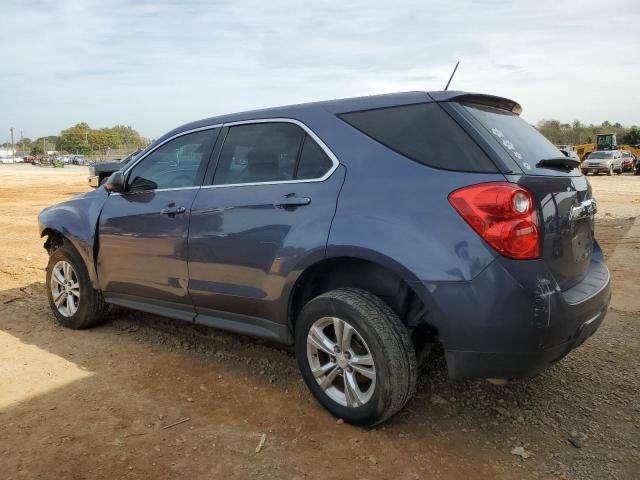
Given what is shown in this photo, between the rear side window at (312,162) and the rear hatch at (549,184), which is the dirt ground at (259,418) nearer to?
the rear hatch at (549,184)

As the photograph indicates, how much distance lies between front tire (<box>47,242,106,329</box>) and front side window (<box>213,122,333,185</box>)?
1693 millimetres

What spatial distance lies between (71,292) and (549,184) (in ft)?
12.4

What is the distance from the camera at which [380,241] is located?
263 centimetres

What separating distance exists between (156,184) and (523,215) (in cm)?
260

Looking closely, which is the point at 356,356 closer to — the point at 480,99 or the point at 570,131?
the point at 480,99

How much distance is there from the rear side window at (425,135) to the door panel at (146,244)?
1.36 meters

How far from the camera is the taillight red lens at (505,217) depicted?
2396 mm

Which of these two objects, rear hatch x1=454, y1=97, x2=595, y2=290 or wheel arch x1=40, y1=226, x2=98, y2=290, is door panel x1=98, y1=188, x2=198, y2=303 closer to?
wheel arch x1=40, y1=226, x2=98, y2=290

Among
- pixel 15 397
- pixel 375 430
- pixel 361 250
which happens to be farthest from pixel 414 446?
pixel 15 397

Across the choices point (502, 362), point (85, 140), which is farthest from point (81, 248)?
point (85, 140)

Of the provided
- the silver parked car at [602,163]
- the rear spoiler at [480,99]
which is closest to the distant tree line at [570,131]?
the silver parked car at [602,163]

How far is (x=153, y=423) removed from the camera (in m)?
2.94

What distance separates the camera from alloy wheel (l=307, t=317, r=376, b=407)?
9.11 ft

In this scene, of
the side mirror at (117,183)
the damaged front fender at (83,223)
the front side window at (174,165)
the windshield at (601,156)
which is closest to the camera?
the front side window at (174,165)
